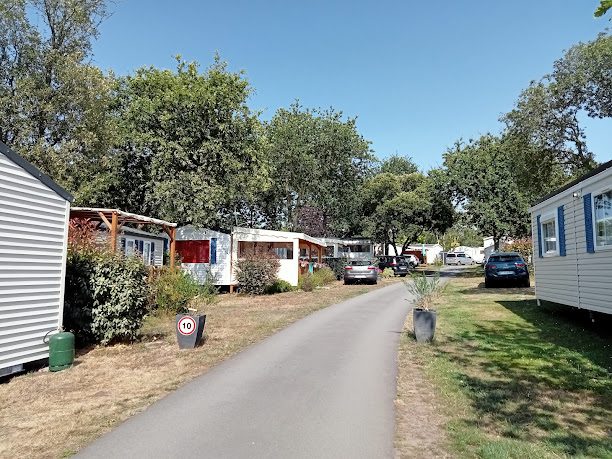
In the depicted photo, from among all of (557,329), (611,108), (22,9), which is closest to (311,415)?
(557,329)

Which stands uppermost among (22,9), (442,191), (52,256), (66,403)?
(22,9)

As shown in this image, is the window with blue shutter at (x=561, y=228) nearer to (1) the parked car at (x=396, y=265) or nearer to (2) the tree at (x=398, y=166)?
(1) the parked car at (x=396, y=265)

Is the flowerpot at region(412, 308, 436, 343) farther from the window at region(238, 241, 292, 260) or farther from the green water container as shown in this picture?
the window at region(238, 241, 292, 260)

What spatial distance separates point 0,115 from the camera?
19297mm

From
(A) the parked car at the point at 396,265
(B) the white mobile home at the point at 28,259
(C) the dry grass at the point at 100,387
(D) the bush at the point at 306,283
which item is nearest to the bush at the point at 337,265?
(A) the parked car at the point at 396,265

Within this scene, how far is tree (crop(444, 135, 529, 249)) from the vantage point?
31.0 m

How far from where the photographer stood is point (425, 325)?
9.38 meters

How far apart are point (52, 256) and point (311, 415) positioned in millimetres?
5661

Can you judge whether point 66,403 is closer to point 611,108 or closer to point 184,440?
point 184,440

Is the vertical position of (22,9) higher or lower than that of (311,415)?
higher

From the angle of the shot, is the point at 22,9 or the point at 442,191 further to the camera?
the point at 442,191

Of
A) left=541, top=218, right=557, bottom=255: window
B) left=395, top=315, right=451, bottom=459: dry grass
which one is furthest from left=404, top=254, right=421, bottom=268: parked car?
left=395, top=315, right=451, bottom=459: dry grass

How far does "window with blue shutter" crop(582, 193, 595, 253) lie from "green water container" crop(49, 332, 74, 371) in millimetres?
10212

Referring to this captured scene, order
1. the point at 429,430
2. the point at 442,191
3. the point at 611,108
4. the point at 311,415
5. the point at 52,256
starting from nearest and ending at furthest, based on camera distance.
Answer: the point at 429,430, the point at 311,415, the point at 52,256, the point at 611,108, the point at 442,191
